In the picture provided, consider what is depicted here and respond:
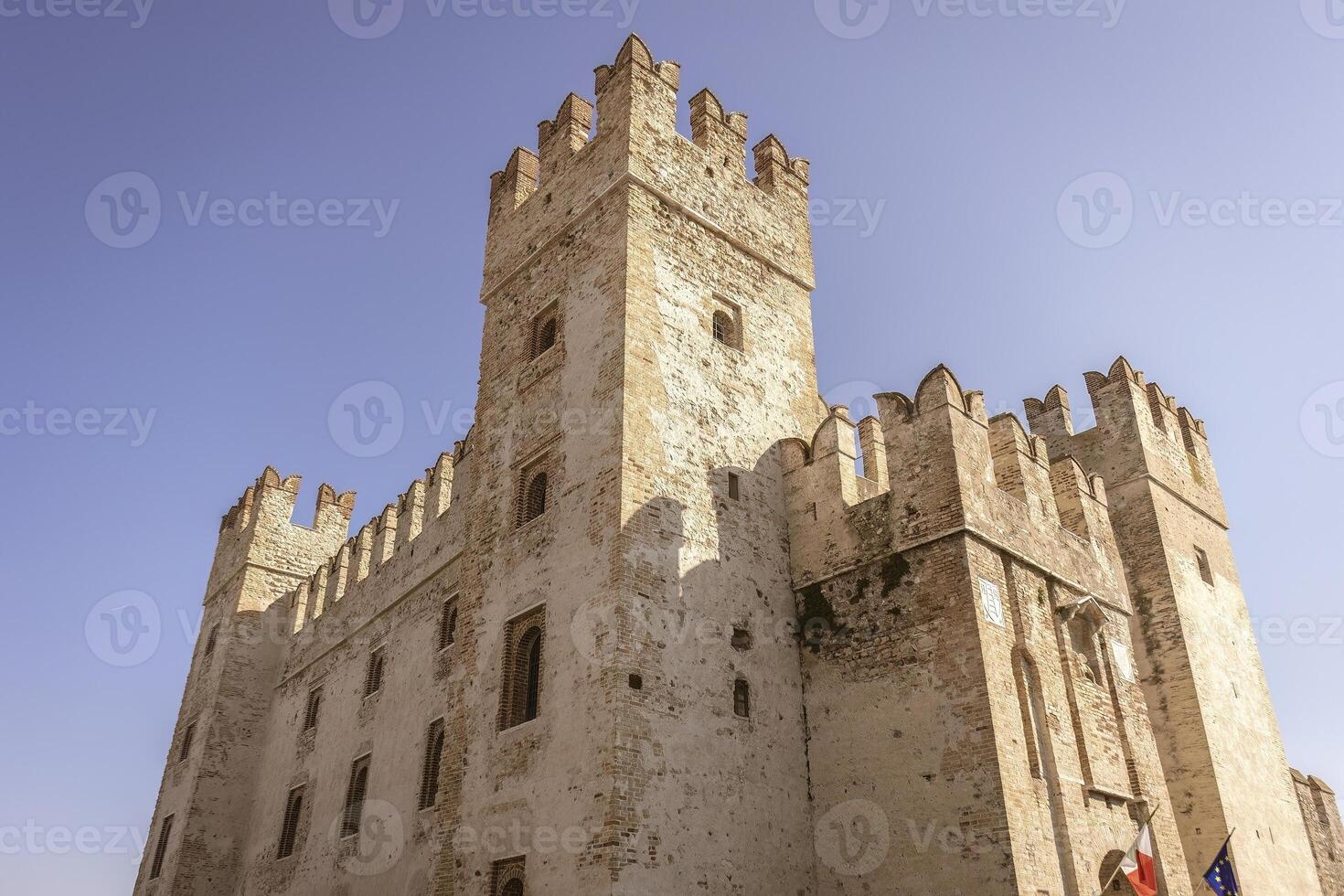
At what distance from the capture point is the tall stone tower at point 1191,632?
47.6 ft

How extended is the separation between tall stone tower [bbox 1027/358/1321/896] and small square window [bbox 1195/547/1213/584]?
0.02 meters

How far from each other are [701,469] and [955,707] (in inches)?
165

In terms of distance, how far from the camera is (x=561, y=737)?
11.4 meters

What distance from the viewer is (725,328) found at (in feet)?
49.8

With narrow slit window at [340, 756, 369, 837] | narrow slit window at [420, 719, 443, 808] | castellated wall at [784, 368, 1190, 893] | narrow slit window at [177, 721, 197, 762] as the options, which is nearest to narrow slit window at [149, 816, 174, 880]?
narrow slit window at [177, 721, 197, 762]

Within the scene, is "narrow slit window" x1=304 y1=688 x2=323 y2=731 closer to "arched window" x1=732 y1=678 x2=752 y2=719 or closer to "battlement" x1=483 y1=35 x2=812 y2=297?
"battlement" x1=483 y1=35 x2=812 y2=297

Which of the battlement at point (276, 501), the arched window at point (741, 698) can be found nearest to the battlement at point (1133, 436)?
the arched window at point (741, 698)

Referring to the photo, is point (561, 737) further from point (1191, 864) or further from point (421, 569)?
point (1191, 864)

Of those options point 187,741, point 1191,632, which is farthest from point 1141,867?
point 187,741

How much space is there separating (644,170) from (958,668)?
793 cm

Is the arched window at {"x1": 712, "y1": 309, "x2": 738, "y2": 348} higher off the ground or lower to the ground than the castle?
higher

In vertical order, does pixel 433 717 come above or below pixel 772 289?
below

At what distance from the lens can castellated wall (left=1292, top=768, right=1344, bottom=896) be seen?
1614 cm

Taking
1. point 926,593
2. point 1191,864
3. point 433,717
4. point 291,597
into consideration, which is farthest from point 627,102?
point 291,597
